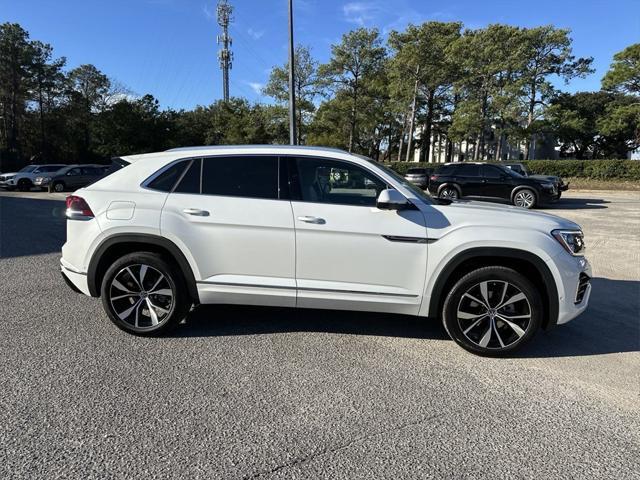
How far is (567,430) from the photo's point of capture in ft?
9.37

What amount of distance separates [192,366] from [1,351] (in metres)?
1.67

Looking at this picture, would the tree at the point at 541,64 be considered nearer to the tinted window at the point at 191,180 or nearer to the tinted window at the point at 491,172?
the tinted window at the point at 491,172

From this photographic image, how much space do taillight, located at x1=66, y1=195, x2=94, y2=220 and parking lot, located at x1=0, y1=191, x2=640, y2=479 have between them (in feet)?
3.56

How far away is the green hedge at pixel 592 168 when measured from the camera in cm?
2844

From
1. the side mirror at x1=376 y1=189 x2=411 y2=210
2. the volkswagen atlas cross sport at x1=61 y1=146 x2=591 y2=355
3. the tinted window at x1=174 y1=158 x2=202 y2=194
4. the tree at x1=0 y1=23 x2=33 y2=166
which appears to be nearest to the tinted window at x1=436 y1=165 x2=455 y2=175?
the volkswagen atlas cross sport at x1=61 y1=146 x2=591 y2=355

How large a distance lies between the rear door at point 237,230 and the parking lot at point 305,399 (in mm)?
508

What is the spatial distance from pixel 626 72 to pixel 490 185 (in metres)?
26.6

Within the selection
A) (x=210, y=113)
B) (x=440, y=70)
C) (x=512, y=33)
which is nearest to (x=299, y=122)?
(x=440, y=70)

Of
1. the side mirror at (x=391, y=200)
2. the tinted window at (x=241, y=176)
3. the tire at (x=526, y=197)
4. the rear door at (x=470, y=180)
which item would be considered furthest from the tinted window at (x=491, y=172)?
the tinted window at (x=241, y=176)

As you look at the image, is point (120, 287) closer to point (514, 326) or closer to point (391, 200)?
point (391, 200)

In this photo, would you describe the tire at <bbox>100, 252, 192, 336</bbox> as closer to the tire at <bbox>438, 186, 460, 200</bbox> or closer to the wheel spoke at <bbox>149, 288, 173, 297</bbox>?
the wheel spoke at <bbox>149, 288, 173, 297</bbox>

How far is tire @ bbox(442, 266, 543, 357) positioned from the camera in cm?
376

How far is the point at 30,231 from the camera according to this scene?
1010cm

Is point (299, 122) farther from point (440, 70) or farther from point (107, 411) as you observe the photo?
point (107, 411)
